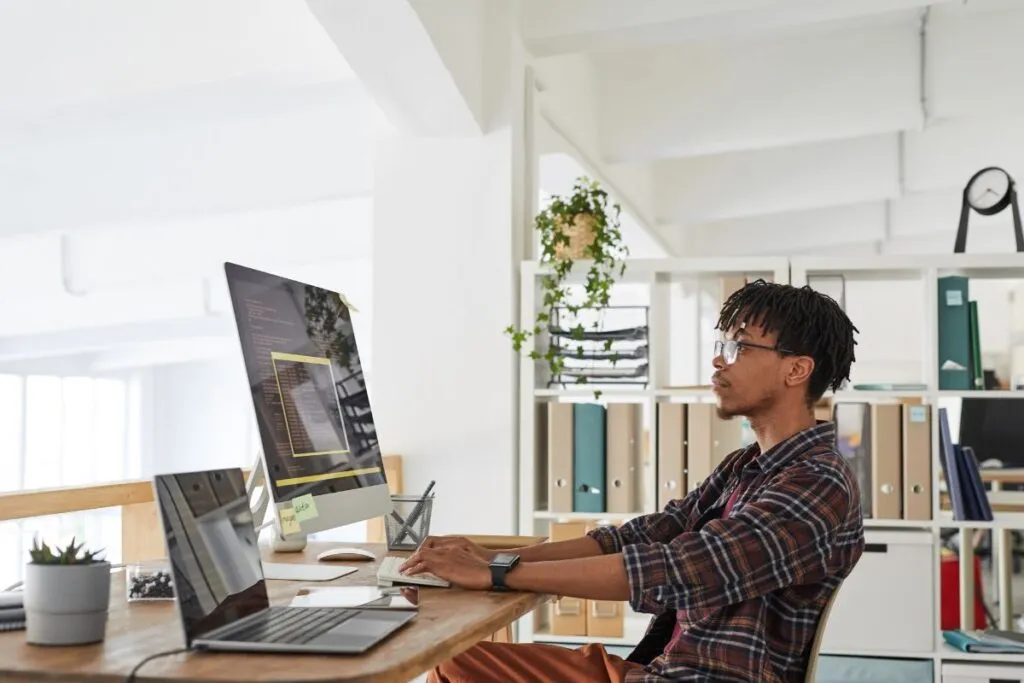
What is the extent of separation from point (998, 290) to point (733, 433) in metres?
8.45

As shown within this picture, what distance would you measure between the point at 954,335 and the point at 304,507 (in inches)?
104

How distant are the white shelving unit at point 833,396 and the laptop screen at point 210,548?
241 centimetres

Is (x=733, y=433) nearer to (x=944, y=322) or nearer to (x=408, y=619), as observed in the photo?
(x=944, y=322)

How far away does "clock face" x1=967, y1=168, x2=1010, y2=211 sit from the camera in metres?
4.04

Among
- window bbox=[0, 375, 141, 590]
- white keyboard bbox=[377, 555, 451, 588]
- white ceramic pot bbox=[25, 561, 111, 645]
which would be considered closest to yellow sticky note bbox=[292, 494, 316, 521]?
white keyboard bbox=[377, 555, 451, 588]

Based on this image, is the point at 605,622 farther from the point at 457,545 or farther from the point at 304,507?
the point at 304,507

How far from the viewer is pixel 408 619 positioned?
1.50 meters

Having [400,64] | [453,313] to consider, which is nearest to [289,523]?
[400,64]

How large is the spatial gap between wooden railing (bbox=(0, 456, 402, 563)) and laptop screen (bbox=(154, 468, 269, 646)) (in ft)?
2.62

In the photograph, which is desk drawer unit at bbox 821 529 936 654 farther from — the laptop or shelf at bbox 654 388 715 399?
the laptop

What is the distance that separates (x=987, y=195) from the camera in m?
4.06

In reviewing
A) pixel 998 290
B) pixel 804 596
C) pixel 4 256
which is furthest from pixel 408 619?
pixel 998 290

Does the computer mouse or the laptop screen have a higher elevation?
the laptop screen

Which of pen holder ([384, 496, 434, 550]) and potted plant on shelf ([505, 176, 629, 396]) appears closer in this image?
pen holder ([384, 496, 434, 550])
